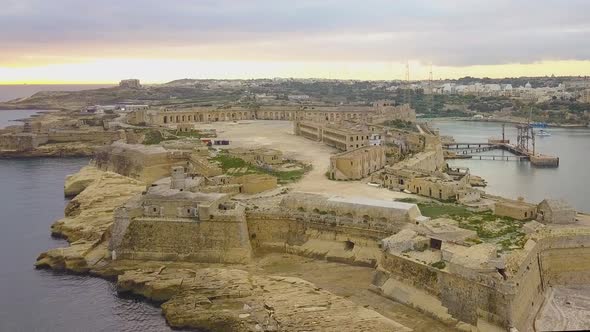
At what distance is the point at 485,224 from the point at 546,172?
27090mm

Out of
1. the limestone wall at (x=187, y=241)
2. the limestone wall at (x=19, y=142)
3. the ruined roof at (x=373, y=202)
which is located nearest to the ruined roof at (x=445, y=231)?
the ruined roof at (x=373, y=202)

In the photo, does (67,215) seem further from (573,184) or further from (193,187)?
(573,184)

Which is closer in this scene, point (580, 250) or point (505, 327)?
point (505, 327)

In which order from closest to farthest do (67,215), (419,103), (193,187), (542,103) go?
A: (193,187) → (67,215) → (542,103) → (419,103)

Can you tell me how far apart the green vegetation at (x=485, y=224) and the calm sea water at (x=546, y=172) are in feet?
36.5

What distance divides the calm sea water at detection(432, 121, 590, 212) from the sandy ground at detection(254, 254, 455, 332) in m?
16.1

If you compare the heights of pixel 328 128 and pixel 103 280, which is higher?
pixel 328 128

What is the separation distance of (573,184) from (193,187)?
25.7 metres

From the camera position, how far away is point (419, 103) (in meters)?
112

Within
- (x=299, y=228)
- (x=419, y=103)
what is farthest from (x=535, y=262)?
(x=419, y=103)

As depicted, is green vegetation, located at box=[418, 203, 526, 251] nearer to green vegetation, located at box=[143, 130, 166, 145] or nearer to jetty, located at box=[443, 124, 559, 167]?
jetty, located at box=[443, 124, 559, 167]

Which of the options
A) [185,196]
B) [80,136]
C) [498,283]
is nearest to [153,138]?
[80,136]

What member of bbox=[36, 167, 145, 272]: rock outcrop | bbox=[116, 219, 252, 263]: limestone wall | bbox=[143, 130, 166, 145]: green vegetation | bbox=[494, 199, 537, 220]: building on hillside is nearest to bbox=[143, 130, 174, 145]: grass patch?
bbox=[143, 130, 166, 145]: green vegetation

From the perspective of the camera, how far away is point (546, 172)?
44906 mm
